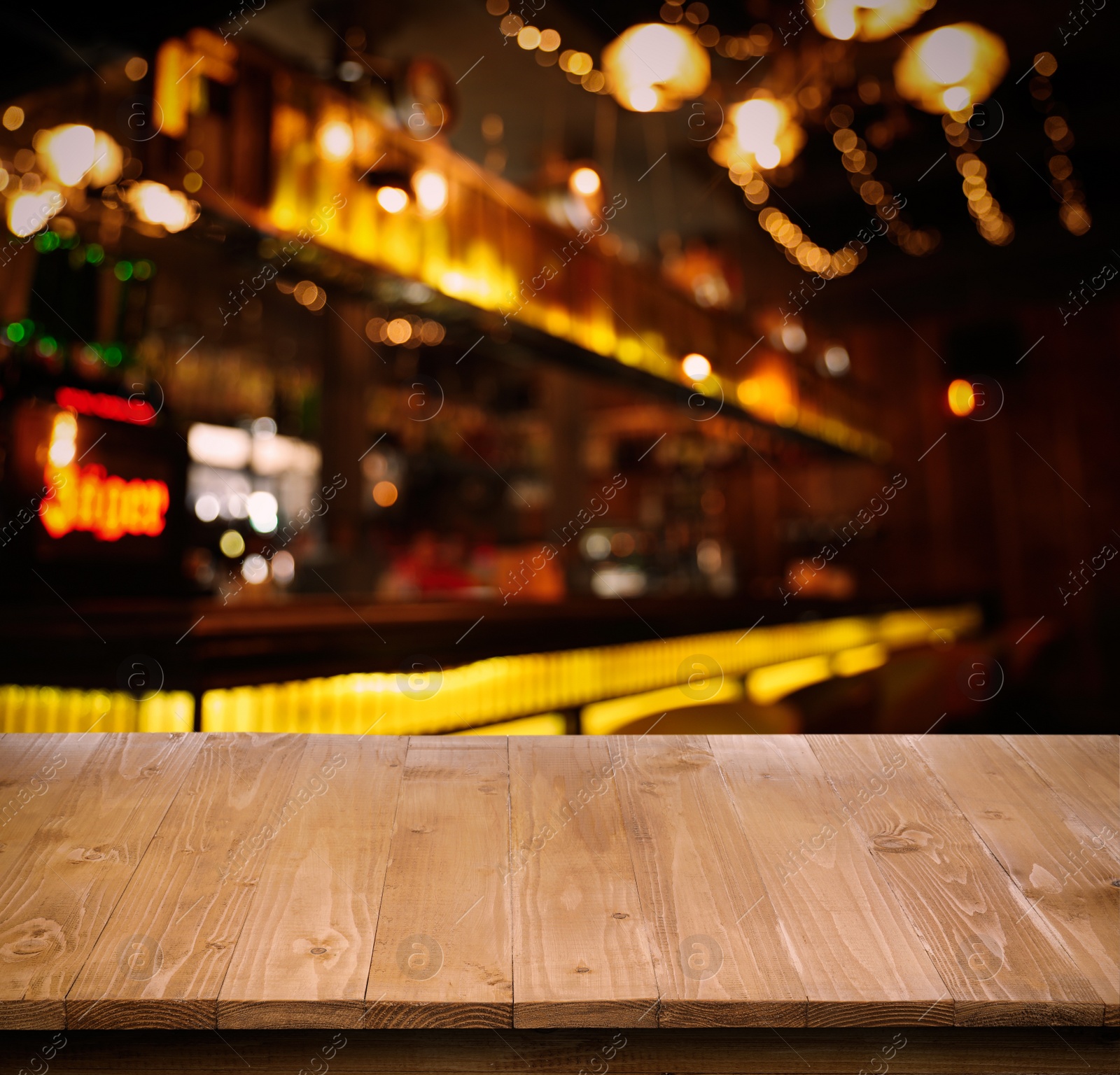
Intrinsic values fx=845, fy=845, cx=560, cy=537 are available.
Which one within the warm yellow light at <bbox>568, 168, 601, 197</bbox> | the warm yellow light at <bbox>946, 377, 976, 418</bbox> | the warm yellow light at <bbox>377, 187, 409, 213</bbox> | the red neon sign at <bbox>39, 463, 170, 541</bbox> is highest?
the warm yellow light at <bbox>946, 377, 976, 418</bbox>

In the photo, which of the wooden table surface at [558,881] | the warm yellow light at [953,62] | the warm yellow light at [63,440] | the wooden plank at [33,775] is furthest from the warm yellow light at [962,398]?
the wooden plank at [33,775]

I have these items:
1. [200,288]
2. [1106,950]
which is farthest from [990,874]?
[200,288]

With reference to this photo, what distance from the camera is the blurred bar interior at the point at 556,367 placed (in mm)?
2639

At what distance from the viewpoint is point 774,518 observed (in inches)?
342

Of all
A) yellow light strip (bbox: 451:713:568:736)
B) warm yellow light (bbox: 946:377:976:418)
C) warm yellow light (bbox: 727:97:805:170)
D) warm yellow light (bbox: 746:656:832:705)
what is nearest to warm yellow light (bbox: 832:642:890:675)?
warm yellow light (bbox: 746:656:832:705)

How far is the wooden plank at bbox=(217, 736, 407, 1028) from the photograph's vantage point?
851 mm

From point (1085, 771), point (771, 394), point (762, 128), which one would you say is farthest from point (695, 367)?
point (1085, 771)

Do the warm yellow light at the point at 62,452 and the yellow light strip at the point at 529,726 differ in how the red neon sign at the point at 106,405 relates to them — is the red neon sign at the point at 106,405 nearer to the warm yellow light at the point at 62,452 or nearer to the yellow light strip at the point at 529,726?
the warm yellow light at the point at 62,452

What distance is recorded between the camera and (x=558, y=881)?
40.7 inches

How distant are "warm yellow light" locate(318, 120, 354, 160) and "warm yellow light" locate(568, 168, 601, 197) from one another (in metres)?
1.00

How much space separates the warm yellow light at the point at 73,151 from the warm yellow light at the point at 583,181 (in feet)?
5.91

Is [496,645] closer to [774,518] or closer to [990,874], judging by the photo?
[990,874]

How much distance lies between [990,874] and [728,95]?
433cm

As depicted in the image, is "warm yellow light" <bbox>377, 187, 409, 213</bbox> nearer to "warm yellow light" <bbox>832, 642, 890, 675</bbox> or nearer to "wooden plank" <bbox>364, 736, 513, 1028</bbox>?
"wooden plank" <bbox>364, 736, 513, 1028</bbox>
